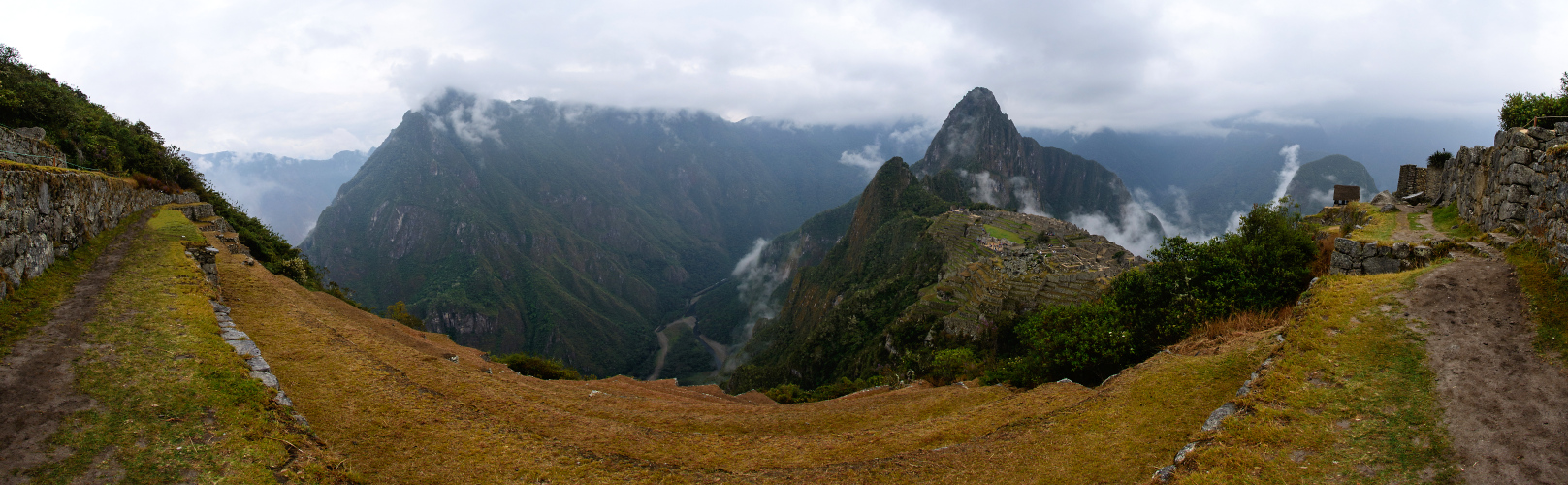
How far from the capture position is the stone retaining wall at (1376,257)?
15.1 metres

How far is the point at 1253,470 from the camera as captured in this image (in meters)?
8.19

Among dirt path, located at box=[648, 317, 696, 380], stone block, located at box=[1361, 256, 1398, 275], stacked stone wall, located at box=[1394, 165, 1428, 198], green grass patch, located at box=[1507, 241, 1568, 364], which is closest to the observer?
green grass patch, located at box=[1507, 241, 1568, 364]

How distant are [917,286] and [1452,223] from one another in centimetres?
6092

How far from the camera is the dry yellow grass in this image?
10180 millimetres

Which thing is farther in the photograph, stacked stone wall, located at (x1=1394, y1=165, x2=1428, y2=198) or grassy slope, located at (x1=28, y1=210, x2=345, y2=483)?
stacked stone wall, located at (x1=1394, y1=165, x2=1428, y2=198)

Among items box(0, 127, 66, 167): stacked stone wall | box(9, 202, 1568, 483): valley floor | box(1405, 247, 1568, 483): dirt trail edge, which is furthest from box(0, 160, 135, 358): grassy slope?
box(1405, 247, 1568, 483): dirt trail edge

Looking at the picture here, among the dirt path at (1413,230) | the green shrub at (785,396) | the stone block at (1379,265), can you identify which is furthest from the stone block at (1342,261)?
the green shrub at (785,396)

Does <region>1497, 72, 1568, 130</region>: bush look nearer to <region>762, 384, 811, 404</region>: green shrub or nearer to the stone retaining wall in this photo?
the stone retaining wall


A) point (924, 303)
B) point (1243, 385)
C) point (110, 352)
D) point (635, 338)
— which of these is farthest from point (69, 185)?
point (635, 338)

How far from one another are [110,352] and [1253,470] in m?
22.8

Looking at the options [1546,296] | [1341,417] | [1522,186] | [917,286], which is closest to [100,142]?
[1341,417]

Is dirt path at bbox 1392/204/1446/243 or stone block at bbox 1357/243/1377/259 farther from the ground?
dirt path at bbox 1392/204/1446/243

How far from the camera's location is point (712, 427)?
1373cm

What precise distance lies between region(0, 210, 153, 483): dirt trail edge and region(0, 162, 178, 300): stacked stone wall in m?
1.56
